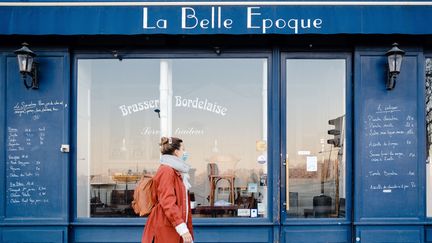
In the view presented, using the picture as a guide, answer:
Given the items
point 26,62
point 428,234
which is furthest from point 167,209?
point 428,234

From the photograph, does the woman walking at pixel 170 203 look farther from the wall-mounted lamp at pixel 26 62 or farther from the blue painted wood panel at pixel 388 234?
the blue painted wood panel at pixel 388 234

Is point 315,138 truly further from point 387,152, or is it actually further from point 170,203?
point 170,203

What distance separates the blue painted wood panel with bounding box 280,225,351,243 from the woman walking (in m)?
2.03

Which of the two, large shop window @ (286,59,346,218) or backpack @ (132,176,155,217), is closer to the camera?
backpack @ (132,176,155,217)

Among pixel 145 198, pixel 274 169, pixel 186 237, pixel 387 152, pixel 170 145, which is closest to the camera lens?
pixel 186 237

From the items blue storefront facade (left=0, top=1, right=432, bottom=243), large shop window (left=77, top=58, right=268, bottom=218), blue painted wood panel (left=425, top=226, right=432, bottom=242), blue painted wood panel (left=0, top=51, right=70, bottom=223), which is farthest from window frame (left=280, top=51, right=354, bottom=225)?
blue painted wood panel (left=0, top=51, right=70, bottom=223)

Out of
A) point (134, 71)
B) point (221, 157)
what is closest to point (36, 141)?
point (134, 71)

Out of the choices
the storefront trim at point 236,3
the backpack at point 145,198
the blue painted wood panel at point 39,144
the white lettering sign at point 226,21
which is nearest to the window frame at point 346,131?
the white lettering sign at point 226,21

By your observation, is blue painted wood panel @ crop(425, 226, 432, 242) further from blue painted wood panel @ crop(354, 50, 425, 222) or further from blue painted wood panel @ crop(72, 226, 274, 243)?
blue painted wood panel @ crop(72, 226, 274, 243)

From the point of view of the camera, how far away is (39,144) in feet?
23.4

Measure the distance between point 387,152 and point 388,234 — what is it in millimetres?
1047

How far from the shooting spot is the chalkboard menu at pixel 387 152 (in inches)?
277

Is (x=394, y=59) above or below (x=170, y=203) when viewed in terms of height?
above

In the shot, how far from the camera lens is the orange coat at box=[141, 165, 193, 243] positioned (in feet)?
17.3
